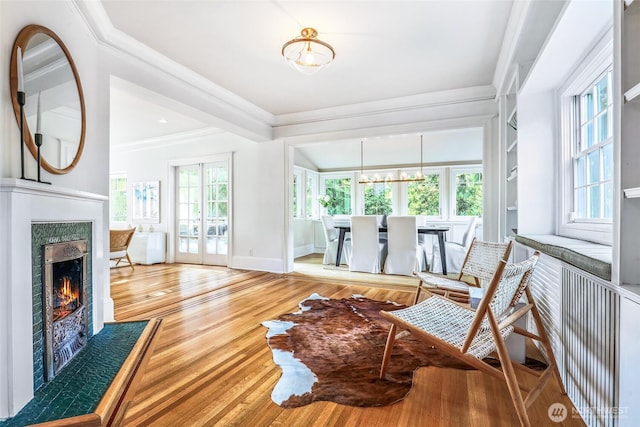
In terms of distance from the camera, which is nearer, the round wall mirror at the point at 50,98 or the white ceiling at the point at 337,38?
the round wall mirror at the point at 50,98

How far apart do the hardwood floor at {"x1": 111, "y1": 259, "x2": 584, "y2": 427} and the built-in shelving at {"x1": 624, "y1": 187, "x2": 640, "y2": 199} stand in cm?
111

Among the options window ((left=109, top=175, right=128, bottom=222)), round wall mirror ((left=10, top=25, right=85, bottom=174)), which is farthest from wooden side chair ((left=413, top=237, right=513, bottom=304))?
window ((left=109, top=175, right=128, bottom=222))

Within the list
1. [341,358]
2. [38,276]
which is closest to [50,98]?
[38,276]

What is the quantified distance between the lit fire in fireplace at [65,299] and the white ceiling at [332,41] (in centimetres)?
194

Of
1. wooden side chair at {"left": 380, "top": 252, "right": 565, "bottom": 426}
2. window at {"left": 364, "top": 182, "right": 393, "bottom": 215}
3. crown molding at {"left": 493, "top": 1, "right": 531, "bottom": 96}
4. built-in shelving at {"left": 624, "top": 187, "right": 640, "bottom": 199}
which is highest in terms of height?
crown molding at {"left": 493, "top": 1, "right": 531, "bottom": 96}

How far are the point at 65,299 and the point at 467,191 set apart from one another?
7104 millimetres

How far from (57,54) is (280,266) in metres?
3.79

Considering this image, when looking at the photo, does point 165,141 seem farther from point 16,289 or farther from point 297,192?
point 16,289

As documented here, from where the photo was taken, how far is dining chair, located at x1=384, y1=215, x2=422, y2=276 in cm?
467

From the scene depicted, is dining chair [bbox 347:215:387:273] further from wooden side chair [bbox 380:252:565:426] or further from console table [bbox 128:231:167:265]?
console table [bbox 128:231:167:265]

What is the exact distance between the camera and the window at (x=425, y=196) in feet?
23.2

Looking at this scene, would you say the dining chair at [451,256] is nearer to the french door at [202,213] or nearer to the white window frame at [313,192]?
the white window frame at [313,192]

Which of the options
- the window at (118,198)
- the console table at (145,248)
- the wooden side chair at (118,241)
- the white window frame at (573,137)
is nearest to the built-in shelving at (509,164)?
the white window frame at (573,137)

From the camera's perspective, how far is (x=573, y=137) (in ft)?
7.12
